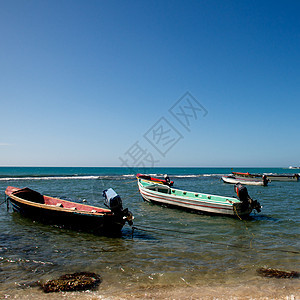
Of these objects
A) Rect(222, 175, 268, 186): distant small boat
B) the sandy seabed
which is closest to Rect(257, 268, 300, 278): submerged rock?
the sandy seabed

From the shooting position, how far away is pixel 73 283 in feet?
23.8

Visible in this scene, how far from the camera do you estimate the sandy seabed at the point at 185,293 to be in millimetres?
6497

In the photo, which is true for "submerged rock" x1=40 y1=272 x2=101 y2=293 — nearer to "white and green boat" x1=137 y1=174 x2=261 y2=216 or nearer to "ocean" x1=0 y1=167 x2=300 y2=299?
"ocean" x1=0 y1=167 x2=300 y2=299

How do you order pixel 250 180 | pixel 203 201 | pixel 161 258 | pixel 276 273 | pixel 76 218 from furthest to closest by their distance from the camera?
pixel 250 180 → pixel 203 201 → pixel 76 218 → pixel 161 258 → pixel 276 273

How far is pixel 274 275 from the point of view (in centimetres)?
781

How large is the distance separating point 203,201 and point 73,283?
1262 centimetres

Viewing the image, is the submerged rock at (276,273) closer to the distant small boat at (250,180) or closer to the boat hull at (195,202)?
the boat hull at (195,202)

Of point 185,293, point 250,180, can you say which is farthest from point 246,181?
point 185,293

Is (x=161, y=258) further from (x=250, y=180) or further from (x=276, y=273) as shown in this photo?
(x=250, y=180)

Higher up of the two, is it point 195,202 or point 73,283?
point 195,202

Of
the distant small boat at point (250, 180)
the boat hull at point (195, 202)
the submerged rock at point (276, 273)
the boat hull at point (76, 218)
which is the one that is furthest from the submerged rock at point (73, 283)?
the distant small boat at point (250, 180)

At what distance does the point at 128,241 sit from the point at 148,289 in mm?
4704

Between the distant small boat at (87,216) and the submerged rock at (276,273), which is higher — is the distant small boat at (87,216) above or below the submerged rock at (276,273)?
above

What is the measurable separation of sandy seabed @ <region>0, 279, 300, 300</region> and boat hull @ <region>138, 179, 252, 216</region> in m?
9.70
